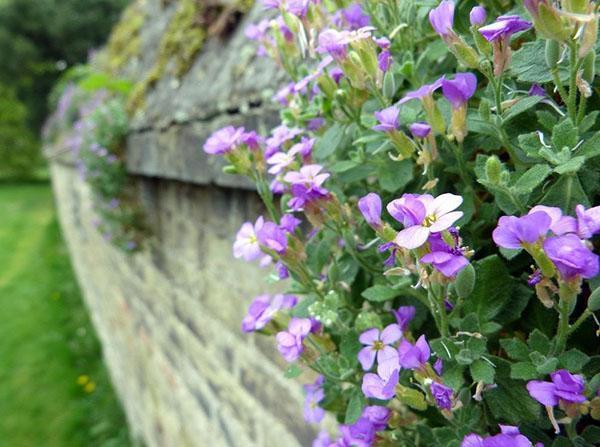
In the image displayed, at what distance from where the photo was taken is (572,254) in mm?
542

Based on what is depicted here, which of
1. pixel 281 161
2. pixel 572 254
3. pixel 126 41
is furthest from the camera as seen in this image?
pixel 126 41

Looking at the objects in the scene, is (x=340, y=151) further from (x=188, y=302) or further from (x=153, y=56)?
(x=153, y=56)

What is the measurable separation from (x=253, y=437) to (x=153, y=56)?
223 cm

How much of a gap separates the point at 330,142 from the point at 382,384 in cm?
40

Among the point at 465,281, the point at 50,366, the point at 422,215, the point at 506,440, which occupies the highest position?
the point at 422,215

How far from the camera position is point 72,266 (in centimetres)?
932

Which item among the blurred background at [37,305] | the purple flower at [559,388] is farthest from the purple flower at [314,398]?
the blurred background at [37,305]

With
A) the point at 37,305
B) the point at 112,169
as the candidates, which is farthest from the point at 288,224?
the point at 37,305

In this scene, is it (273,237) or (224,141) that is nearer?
(273,237)

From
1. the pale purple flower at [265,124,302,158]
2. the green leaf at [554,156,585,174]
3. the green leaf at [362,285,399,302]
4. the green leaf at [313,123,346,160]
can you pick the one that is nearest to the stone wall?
the pale purple flower at [265,124,302,158]

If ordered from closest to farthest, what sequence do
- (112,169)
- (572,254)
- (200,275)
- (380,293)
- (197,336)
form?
1. (572,254)
2. (380,293)
3. (200,275)
4. (197,336)
5. (112,169)

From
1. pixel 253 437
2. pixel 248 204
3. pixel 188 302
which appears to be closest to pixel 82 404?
pixel 188 302

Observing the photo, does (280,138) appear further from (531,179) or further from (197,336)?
(197,336)

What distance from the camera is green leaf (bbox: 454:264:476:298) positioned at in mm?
666
